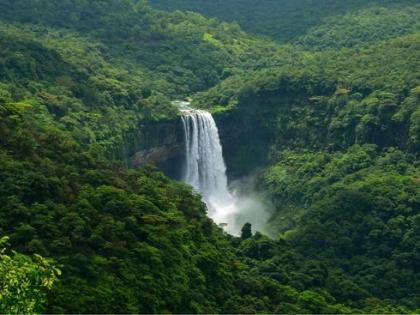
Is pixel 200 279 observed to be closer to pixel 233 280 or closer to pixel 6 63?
pixel 233 280

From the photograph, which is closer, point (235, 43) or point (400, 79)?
point (400, 79)

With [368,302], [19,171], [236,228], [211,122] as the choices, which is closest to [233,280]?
[368,302]

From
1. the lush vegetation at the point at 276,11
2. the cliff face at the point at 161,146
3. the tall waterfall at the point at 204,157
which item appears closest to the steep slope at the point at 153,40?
the lush vegetation at the point at 276,11

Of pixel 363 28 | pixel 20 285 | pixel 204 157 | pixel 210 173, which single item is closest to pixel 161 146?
pixel 204 157

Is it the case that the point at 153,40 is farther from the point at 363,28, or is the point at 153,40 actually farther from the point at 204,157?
the point at 204,157

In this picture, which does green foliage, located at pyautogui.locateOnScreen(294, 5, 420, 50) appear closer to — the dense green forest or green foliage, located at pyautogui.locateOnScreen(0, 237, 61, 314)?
the dense green forest

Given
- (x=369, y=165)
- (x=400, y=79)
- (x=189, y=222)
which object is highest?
(x=400, y=79)

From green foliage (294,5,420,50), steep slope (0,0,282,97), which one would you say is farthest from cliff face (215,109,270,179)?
green foliage (294,5,420,50)

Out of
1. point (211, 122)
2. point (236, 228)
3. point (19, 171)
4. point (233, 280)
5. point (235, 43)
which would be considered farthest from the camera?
point (235, 43)
